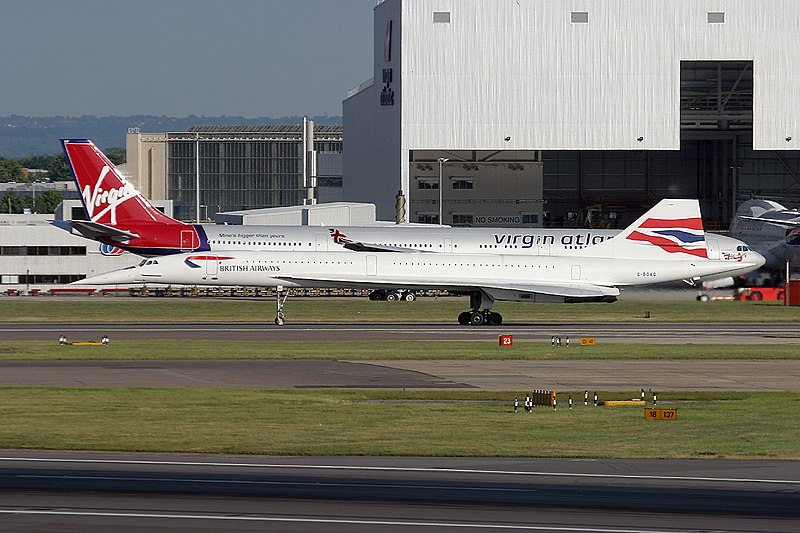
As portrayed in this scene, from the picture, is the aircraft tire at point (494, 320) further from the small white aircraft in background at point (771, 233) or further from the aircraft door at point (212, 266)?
the small white aircraft in background at point (771, 233)

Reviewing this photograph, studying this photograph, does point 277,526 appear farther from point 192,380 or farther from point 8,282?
point 8,282

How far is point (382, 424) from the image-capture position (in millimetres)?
24719

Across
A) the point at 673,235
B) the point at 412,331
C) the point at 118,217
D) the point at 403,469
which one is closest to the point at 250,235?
the point at 118,217

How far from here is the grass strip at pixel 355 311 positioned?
188 ft

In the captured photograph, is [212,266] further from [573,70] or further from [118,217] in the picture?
[573,70]

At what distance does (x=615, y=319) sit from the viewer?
58.5 meters

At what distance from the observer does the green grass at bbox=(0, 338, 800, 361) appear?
1502 inches

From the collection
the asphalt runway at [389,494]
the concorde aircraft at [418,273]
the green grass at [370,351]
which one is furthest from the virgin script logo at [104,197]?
the asphalt runway at [389,494]

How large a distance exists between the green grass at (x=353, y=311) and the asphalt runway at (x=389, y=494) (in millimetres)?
35742

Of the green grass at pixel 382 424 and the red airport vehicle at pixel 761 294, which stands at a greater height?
the red airport vehicle at pixel 761 294

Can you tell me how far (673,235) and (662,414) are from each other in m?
33.6

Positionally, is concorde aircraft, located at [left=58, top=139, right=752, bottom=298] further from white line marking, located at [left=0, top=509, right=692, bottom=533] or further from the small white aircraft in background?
white line marking, located at [left=0, top=509, right=692, bottom=533]

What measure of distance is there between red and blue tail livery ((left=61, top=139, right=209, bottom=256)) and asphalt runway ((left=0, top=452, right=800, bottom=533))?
135 feet

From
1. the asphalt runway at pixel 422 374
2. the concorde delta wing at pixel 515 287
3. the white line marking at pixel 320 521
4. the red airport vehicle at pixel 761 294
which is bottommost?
the asphalt runway at pixel 422 374
